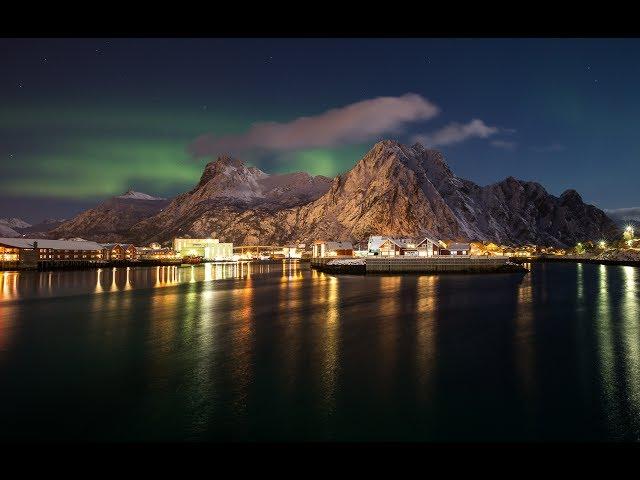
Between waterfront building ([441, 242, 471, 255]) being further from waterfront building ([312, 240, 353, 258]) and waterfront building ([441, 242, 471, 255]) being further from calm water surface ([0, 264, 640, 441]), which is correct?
calm water surface ([0, 264, 640, 441])

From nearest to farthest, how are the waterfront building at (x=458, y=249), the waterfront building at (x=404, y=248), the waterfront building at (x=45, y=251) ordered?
1. the waterfront building at (x=45, y=251)
2. the waterfront building at (x=404, y=248)
3. the waterfront building at (x=458, y=249)

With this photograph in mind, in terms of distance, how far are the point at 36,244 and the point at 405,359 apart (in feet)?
472

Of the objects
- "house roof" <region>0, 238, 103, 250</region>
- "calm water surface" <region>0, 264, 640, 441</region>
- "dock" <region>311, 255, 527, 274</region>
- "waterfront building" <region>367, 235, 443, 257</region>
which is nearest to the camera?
"calm water surface" <region>0, 264, 640, 441</region>

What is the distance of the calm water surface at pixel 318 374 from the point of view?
52.4 feet

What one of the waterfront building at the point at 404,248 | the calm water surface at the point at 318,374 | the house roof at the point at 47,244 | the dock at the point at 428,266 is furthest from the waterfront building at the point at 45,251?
the calm water surface at the point at 318,374

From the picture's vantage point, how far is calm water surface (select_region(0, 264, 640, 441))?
52.4 feet

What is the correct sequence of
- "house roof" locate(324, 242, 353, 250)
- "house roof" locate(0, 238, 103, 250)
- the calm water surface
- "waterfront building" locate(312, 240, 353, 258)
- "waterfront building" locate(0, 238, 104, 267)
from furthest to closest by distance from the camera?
"house roof" locate(324, 242, 353, 250)
"waterfront building" locate(312, 240, 353, 258)
"house roof" locate(0, 238, 103, 250)
"waterfront building" locate(0, 238, 104, 267)
the calm water surface

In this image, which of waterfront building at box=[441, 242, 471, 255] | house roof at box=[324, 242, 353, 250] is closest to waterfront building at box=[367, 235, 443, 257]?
waterfront building at box=[441, 242, 471, 255]

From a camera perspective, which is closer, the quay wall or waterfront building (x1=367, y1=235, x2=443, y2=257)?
the quay wall

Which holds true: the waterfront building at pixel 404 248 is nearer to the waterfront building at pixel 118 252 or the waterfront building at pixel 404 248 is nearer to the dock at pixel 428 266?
the dock at pixel 428 266

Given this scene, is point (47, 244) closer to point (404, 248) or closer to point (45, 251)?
point (45, 251)

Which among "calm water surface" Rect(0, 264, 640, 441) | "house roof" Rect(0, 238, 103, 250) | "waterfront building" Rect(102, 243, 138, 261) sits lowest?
"calm water surface" Rect(0, 264, 640, 441)
